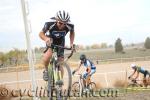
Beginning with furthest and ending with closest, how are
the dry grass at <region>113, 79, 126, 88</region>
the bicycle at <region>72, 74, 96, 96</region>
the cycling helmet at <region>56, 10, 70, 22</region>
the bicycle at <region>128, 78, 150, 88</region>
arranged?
1. the dry grass at <region>113, 79, 126, 88</region>
2. the bicycle at <region>128, 78, 150, 88</region>
3. the bicycle at <region>72, 74, 96, 96</region>
4. the cycling helmet at <region>56, 10, 70, 22</region>

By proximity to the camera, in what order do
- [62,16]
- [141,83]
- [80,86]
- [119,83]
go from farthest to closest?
[119,83]
[141,83]
[80,86]
[62,16]

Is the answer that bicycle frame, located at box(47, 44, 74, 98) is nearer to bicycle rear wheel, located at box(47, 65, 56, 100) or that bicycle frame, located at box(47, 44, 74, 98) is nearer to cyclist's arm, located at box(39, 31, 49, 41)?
bicycle rear wheel, located at box(47, 65, 56, 100)

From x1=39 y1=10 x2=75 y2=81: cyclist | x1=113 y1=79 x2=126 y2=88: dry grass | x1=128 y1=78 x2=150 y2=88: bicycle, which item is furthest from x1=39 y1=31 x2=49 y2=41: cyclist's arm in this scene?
x1=113 y1=79 x2=126 y2=88: dry grass

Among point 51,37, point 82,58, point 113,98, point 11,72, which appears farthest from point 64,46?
point 11,72

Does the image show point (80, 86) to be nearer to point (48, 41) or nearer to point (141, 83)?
point (141, 83)

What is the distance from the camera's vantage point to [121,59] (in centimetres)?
5456

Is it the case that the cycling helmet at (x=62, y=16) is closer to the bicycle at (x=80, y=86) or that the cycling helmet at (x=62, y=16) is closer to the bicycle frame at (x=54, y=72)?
the bicycle frame at (x=54, y=72)

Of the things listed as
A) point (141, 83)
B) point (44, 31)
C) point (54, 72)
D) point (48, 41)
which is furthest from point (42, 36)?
point (141, 83)

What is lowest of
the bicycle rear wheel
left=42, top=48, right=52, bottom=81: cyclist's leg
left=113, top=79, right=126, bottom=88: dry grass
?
left=113, top=79, right=126, bottom=88: dry grass

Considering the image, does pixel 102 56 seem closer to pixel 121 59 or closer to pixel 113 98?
pixel 121 59

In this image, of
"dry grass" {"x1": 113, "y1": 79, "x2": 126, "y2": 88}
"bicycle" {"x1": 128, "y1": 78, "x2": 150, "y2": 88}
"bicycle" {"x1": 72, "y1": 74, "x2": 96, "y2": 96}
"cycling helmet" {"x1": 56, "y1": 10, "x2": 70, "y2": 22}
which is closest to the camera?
"cycling helmet" {"x1": 56, "y1": 10, "x2": 70, "y2": 22}

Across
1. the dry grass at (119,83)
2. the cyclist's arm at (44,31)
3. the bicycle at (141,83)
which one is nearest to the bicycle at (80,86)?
the bicycle at (141,83)

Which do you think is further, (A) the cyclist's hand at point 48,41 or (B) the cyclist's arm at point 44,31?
(B) the cyclist's arm at point 44,31

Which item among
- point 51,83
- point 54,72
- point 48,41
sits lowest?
point 51,83
